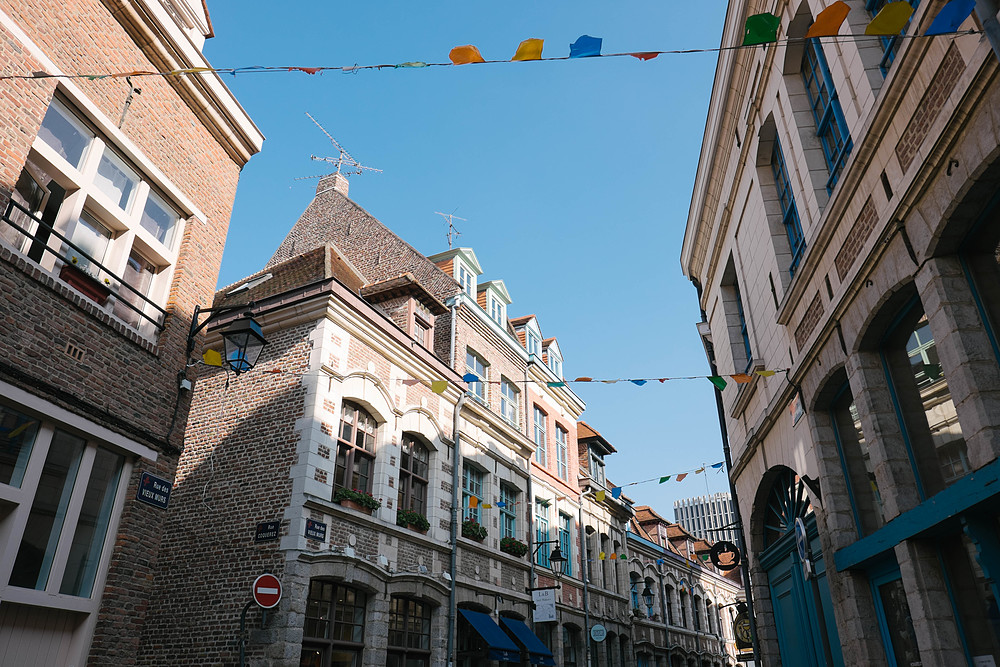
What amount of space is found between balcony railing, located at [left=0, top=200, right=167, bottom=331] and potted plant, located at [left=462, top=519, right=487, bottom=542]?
8.86m

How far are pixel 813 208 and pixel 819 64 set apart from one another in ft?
5.51

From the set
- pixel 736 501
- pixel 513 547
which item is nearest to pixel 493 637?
pixel 513 547

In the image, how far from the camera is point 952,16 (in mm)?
4602

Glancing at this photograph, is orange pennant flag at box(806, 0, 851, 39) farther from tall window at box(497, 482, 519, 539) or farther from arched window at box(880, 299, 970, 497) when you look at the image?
tall window at box(497, 482, 519, 539)

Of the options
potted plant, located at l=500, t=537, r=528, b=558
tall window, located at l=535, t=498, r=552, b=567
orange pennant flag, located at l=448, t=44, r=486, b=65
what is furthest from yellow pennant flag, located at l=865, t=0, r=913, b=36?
tall window, located at l=535, t=498, r=552, b=567

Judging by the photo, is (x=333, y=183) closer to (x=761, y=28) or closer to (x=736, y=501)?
(x=736, y=501)

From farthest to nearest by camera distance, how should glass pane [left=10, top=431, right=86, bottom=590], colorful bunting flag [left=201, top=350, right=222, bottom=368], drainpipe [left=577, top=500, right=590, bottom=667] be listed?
drainpipe [left=577, top=500, right=590, bottom=667], colorful bunting flag [left=201, top=350, right=222, bottom=368], glass pane [left=10, top=431, right=86, bottom=590]

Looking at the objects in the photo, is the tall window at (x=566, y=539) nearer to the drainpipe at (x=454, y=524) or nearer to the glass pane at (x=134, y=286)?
the drainpipe at (x=454, y=524)

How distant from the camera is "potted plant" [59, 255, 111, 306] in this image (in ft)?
23.3

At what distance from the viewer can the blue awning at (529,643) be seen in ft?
50.8

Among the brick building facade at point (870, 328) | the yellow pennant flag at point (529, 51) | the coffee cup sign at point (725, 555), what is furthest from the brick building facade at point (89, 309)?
the coffee cup sign at point (725, 555)

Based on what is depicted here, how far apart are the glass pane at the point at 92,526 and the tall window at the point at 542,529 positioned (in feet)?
43.5

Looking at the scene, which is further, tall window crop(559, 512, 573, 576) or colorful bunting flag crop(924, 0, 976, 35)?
tall window crop(559, 512, 573, 576)

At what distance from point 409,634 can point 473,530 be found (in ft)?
9.98
